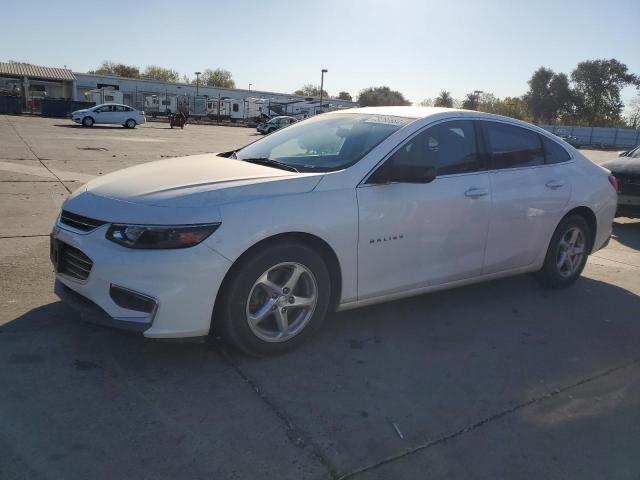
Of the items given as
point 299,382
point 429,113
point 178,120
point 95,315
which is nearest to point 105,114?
point 178,120

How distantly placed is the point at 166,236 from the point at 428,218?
6.24ft

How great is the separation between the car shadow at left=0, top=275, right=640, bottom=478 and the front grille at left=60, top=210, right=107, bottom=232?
77cm

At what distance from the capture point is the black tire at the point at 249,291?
10.5 ft

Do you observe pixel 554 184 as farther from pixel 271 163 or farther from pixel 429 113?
pixel 271 163

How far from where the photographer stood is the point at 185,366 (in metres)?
3.33

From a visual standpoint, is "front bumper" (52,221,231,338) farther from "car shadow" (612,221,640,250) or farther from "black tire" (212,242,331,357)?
"car shadow" (612,221,640,250)

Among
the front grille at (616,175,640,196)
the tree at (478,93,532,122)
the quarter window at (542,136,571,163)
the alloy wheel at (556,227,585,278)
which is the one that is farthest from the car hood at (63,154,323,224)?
the tree at (478,93,532,122)

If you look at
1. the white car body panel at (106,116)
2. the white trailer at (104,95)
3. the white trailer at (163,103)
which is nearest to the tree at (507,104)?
the white trailer at (163,103)

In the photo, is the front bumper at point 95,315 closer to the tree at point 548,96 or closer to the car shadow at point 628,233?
the car shadow at point 628,233

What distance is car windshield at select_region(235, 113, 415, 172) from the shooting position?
12.8 ft

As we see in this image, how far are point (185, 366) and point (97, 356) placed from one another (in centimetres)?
56

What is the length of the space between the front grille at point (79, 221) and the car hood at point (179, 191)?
1.3 inches

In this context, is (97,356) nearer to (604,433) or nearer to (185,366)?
(185,366)

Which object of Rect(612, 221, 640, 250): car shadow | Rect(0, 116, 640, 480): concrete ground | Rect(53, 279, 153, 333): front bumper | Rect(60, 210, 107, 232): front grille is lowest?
Rect(0, 116, 640, 480): concrete ground
